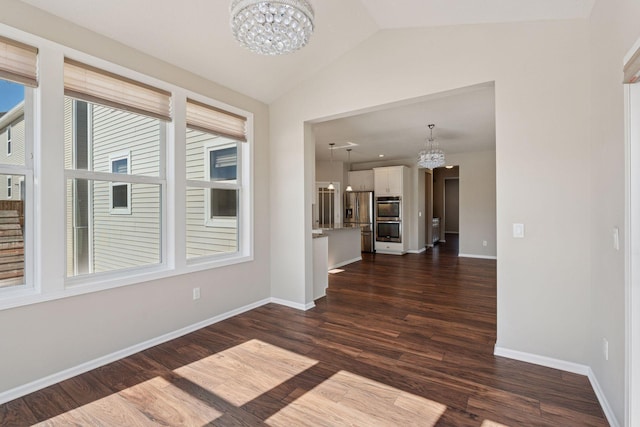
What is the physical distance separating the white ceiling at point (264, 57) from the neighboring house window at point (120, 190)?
40.0 inches

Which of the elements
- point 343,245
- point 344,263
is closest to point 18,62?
point 343,245

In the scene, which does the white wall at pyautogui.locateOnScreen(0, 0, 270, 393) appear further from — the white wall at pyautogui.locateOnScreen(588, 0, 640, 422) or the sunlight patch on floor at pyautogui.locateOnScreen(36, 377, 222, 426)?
the white wall at pyautogui.locateOnScreen(588, 0, 640, 422)

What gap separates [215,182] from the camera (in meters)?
3.71

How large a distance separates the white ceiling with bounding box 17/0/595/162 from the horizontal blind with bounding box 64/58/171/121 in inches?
12.9

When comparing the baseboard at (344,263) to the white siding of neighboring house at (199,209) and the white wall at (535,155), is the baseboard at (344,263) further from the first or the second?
the white wall at (535,155)

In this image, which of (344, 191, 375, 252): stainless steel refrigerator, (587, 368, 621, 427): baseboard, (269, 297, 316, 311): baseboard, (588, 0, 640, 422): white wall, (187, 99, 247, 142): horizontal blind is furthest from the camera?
(344, 191, 375, 252): stainless steel refrigerator

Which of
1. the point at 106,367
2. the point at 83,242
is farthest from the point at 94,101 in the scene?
the point at 106,367

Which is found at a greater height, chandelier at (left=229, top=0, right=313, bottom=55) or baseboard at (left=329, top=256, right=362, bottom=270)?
chandelier at (left=229, top=0, right=313, bottom=55)

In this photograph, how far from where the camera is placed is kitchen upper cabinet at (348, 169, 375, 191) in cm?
927

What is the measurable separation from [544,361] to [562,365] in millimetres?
117

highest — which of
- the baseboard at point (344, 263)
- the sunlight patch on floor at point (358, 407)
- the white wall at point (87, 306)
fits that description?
the white wall at point (87, 306)

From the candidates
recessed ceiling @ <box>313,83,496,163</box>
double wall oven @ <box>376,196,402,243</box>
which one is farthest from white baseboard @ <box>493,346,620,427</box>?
double wall oven @ <box>376,196,402,243</box>

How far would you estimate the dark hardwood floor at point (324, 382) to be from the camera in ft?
6.47

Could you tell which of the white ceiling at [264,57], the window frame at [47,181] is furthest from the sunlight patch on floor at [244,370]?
the white ceiling at [264,57]
